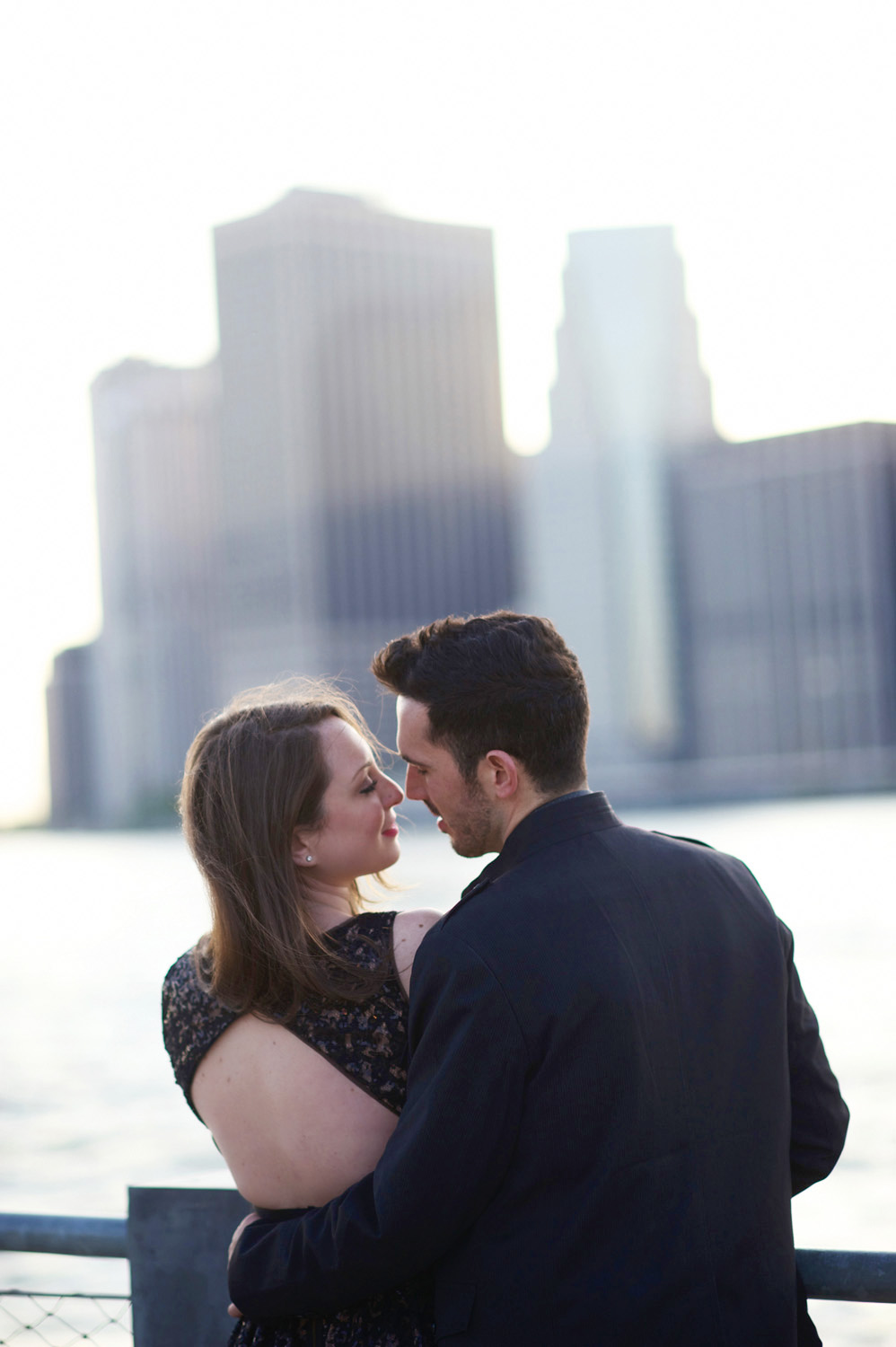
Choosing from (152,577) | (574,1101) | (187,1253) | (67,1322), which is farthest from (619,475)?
(574,1101)

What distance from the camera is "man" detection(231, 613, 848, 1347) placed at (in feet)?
5.82

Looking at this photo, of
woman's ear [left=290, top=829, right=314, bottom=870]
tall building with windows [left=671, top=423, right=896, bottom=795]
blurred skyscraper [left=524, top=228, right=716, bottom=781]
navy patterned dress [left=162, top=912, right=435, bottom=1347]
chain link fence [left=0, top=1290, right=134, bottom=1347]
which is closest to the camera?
navy patterned dress [left=162, top=912, right=435, bottom=1347]

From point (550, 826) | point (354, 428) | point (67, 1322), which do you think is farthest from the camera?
point (354, 428)

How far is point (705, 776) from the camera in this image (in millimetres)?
105562

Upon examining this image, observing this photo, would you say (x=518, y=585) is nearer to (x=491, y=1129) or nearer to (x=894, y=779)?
(x=894, y=779)

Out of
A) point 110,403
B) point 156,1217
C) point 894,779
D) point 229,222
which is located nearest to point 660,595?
point 894,779

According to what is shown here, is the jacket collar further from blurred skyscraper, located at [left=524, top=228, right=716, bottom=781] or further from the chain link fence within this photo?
blurred skyscraper, located at [left=524, top=228, right=716, bottom=781]

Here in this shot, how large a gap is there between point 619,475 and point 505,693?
115 metres

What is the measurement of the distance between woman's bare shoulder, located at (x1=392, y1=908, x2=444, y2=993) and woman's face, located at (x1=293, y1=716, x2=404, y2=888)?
172 millimetres

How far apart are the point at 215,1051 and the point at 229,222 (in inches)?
4574

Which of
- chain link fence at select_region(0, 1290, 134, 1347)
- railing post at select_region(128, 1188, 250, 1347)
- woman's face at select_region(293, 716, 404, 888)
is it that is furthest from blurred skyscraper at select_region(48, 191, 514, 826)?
woman's face at select_region(293, 716, 404, 888)

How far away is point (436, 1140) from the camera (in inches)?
70.0

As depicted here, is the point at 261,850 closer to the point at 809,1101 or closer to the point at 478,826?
the point at 478,826

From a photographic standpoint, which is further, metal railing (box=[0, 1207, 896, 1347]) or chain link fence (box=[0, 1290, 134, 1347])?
chain link fence (box=[0, 1290, 134, 1347])
